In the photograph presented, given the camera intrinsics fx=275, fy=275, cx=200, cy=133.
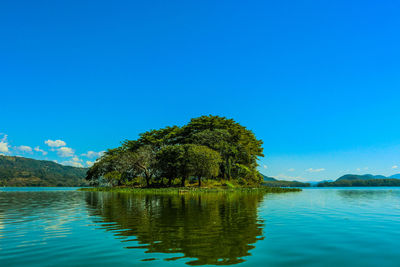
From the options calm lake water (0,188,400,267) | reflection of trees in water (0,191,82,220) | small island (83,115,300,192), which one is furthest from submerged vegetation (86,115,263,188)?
calm lake water (0,188,400,267)

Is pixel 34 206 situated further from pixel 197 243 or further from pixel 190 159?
pixel 190 159

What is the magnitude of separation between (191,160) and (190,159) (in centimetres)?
30

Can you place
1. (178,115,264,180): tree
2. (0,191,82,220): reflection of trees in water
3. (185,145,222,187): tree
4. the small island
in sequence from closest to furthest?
(0,191,82,220): reflection of trees in water < (185,145,222,187): tree < the small island < (178,115,264,180): tree

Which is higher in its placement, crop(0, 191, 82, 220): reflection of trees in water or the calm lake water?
crop(0, 191, 82, 220): reflection of trees in water

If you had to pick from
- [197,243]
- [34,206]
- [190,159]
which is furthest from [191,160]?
[197,243]

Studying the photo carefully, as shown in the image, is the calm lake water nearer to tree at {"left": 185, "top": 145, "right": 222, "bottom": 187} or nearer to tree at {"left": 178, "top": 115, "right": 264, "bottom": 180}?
tree at {"left": 185, "top": 145, "right": 222, "bottom": 187}

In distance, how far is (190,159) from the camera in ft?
180

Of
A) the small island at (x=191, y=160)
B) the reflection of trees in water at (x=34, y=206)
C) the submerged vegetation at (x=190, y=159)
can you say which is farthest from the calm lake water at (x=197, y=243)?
the submerged vegetation at (x=190, y=159)

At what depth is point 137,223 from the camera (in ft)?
46.7

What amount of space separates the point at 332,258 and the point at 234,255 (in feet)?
9.41

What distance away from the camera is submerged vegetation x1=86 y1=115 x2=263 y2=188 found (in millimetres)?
56812

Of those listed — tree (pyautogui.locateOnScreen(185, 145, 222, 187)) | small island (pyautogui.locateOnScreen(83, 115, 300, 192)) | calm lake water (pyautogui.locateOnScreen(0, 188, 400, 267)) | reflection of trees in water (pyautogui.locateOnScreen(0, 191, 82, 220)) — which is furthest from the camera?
small island (pyautogui.locateOnScreen(83, 115, 300, 192))

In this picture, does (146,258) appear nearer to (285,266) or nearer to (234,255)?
(234,255)

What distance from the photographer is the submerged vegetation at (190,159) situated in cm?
5681
